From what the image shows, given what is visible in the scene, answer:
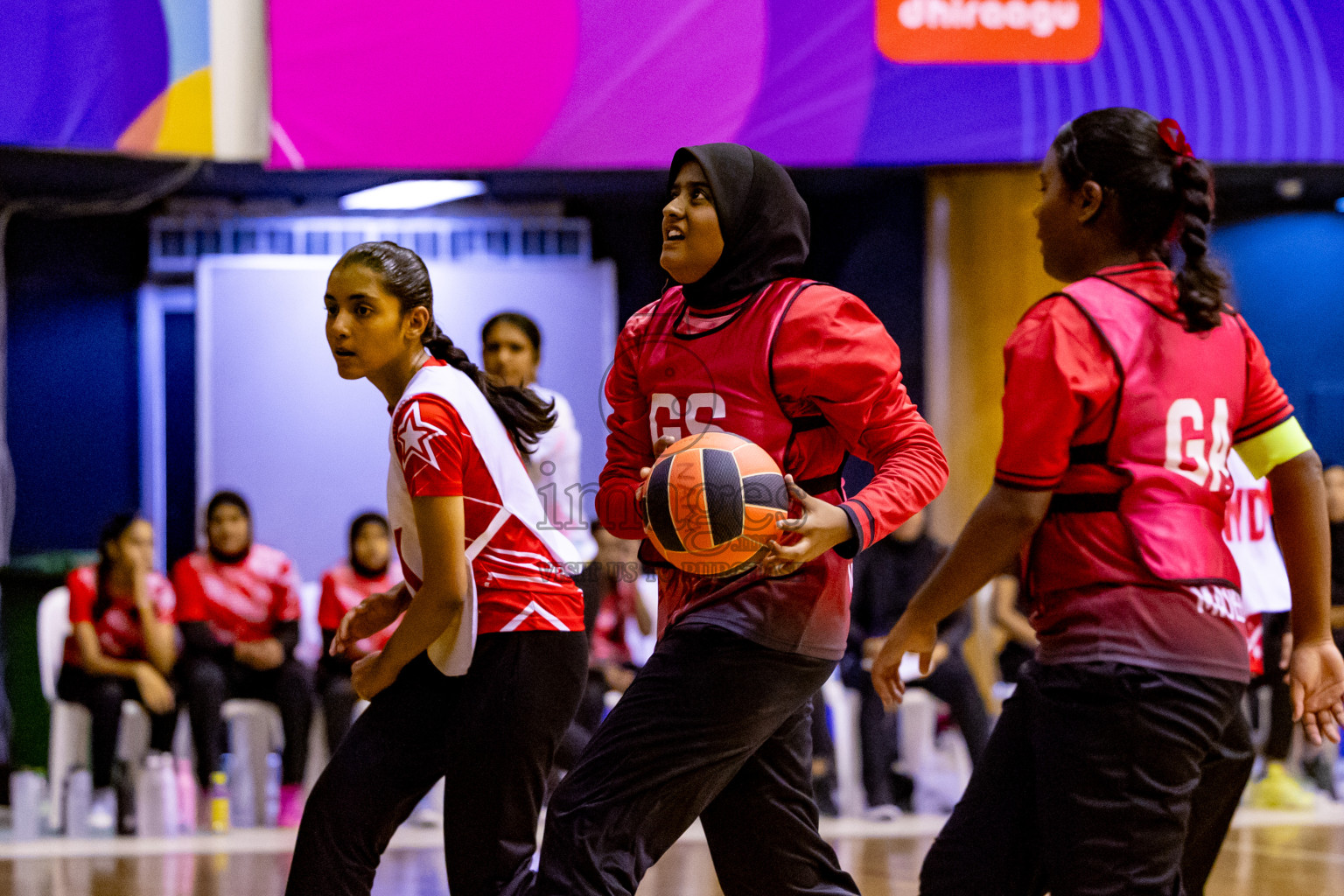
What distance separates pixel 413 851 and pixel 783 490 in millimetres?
3916

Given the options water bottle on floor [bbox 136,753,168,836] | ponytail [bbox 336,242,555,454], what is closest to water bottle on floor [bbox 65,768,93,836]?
water bottle on floor [bbox 136,753,168,836]

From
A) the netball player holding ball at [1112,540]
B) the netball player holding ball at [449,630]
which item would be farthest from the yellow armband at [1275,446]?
the netball player holding ball at [449,630]

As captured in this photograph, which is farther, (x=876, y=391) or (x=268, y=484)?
(x=268, y=484)

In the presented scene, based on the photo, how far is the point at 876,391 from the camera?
260 centimetres

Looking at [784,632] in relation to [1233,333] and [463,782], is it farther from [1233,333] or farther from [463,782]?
[1233,333]

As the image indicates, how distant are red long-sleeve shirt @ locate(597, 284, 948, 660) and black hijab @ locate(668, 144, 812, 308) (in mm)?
52

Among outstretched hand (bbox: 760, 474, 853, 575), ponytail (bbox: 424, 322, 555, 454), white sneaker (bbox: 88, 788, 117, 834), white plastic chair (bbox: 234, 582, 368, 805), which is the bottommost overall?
white sneaker (bbox: 88, 788, 117, 834)

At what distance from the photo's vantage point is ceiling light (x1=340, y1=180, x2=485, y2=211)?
792 centimetres

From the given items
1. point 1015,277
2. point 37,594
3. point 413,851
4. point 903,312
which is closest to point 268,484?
point 37,594

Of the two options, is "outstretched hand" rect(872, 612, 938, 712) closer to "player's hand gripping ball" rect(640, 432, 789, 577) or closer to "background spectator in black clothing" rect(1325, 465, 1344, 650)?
"player's hand gripping ball" rect(640, 432, 789, 577)

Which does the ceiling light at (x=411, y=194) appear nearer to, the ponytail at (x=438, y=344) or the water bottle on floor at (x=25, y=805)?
the water bottle on floor at (x=25, y=805)

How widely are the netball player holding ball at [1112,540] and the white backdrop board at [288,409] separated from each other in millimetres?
5889

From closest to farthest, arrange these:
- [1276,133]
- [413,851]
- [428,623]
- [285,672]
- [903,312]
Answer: [428,623]
[413,851]
[285,672]
[1276,133]
[903,312]

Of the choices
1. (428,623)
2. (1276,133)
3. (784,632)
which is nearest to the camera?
(784,632)
